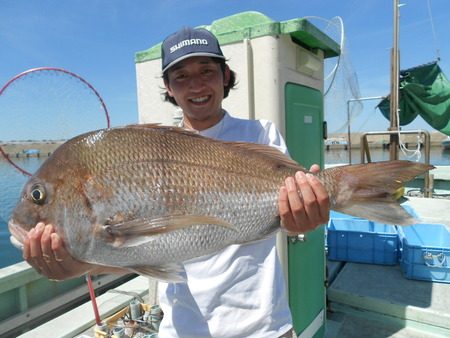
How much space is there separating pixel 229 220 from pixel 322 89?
241cm

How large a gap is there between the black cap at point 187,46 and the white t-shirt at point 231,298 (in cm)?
107

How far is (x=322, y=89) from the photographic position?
3447 mm

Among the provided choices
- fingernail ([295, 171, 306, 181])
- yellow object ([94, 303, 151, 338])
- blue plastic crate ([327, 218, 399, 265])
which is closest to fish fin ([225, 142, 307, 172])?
fingernail ([295, 171, 306, 181])

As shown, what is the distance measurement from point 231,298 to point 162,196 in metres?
0.67

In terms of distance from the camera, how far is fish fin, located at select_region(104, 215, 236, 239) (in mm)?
1422

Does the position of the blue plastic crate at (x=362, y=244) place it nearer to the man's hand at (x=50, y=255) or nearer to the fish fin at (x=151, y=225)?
the fish fin at (x=151, y=225)

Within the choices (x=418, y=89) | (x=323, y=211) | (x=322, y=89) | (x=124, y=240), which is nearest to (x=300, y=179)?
(x=323, y=211)

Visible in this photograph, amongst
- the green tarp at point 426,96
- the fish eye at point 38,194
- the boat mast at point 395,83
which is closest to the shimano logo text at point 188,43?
the fish eye at point 38,194

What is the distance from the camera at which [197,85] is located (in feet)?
6.12

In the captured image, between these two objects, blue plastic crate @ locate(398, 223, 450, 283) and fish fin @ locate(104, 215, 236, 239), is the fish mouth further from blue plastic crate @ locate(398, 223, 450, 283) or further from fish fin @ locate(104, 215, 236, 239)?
blue plastic crate @ locate(398, 223, 450, 283)

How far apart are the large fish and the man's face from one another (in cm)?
33

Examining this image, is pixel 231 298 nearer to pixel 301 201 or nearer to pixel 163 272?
pixel 163 272

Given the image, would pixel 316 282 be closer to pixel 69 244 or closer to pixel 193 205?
pixel 193 205

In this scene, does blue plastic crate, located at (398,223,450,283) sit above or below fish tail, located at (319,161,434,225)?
below
